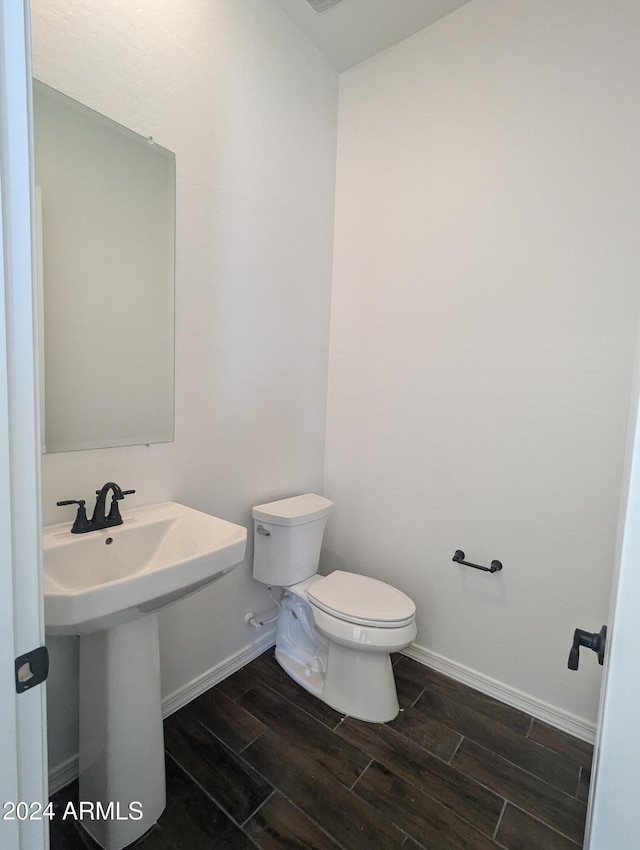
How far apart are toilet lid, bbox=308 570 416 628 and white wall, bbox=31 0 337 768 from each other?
1.30ft

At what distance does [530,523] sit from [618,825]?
4.20 ft

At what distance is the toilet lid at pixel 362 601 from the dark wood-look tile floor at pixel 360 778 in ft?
1.40

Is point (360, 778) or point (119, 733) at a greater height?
point (119, 733)

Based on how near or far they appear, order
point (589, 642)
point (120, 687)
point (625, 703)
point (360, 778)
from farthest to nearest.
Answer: point (360, 778) < point (120, 687) < point (589, 642) < point (625, 703)

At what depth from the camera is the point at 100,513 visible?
3.91 feet

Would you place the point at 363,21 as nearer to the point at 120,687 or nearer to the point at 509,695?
the point at 120,687

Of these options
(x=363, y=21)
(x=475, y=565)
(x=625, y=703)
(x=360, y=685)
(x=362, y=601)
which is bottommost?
(x=360, y=685)

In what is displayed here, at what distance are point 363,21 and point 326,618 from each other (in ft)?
8.41

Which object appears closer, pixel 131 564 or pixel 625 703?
pixel 625 703

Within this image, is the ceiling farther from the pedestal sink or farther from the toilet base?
the toilet base

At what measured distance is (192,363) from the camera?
1493 millimetres

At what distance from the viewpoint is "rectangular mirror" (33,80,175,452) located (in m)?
1.13

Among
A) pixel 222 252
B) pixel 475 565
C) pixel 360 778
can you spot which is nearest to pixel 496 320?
pixel 475 565

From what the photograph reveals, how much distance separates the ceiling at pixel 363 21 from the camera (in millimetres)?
1632
